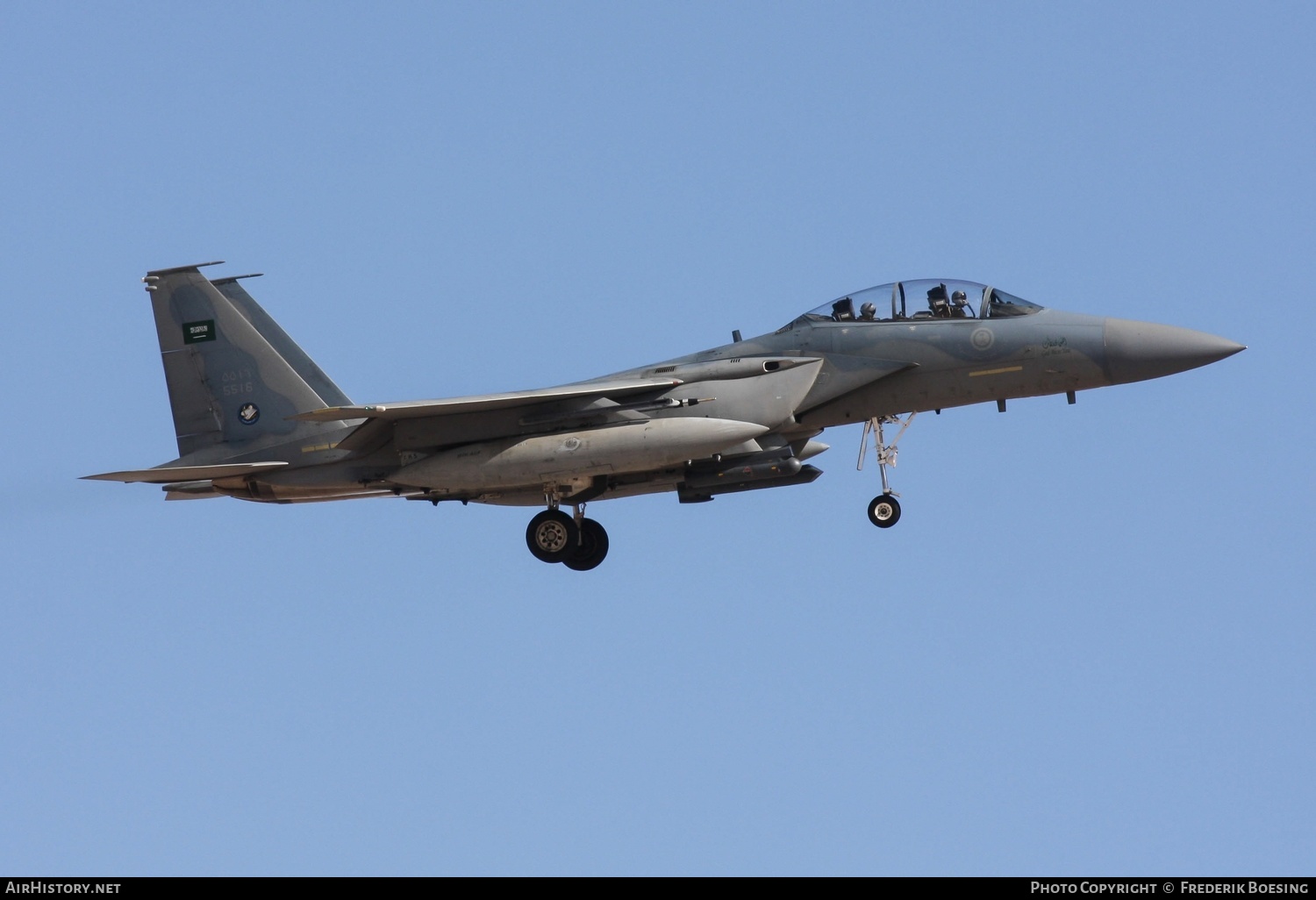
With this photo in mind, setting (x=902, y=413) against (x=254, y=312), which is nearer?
(x=902, y=413)

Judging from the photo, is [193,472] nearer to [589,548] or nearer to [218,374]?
[218,374]

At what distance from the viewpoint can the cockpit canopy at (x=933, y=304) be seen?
20.8 meters

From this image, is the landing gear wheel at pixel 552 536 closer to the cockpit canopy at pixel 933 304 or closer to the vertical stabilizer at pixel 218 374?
the vertical stabilizer at pixel 218 374

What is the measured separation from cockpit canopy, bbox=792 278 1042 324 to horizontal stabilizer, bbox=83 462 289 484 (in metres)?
7.34

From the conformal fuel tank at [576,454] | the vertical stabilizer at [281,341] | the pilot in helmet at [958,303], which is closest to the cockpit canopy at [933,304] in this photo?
the pilot in helmet at [958,303]

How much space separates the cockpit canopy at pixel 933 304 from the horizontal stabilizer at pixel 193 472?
734 centimetres

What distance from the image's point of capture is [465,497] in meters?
21.8

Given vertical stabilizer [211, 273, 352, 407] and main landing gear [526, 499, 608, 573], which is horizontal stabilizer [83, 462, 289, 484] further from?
main landing gear [526, 499, 608, 573]

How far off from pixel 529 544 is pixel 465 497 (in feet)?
3.22

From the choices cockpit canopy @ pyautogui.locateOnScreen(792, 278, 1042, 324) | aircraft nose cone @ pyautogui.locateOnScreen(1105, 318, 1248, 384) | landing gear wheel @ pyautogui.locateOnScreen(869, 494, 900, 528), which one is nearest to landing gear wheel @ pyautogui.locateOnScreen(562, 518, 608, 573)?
landing gear wheel @ pyautogui.locateOnScreen(869, 494, 900, 528)
